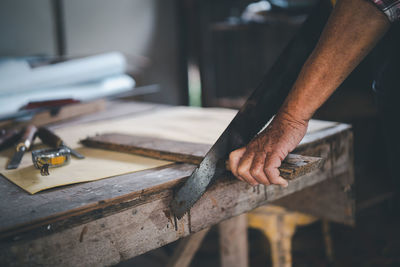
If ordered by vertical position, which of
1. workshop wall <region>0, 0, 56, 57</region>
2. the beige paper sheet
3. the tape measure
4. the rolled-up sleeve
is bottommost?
the beige paper sheet

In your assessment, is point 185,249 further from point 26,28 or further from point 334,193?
point 26,28

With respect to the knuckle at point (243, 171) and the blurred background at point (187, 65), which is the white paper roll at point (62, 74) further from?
the knuckle at point (243, 171)

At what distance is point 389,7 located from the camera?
706mm

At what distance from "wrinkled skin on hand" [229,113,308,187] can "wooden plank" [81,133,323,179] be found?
22 mm

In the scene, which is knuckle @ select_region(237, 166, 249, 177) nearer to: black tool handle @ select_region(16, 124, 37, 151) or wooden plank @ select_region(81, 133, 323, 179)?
wooden plank @ select_region(81, 133, 323, 179)

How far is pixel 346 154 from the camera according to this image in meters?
1.15

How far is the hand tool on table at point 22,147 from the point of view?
35.9 inches

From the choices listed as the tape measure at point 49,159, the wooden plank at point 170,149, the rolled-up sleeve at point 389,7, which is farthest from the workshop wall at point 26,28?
the rolled-up sleeve at point 389,7

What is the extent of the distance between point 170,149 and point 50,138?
39 cm

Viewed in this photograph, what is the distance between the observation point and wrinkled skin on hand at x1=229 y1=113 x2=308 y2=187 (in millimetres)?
741

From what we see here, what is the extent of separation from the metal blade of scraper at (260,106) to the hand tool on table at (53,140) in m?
0.38

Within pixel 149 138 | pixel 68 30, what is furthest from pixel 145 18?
pixel 149 138

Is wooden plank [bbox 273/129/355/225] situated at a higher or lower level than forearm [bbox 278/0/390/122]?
lower

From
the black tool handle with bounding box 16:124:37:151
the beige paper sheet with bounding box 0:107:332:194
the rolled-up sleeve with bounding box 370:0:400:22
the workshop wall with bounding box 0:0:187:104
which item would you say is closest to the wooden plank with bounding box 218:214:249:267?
the beige paper sheet with bounding box 0:107:332:194
